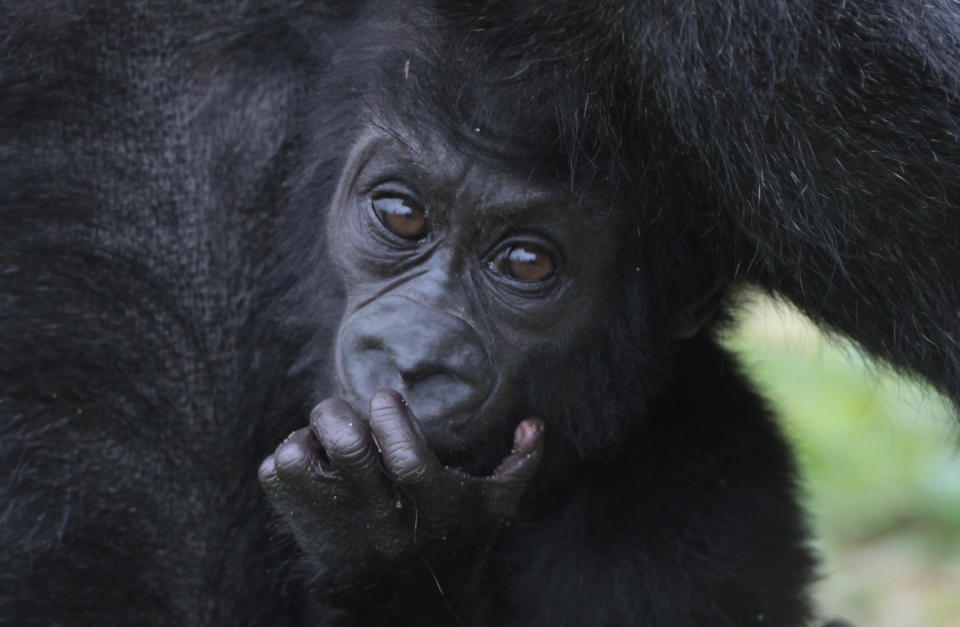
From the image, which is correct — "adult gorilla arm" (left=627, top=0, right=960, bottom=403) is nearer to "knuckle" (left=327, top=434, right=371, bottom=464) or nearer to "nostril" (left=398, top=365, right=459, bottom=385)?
"nostril" (left=398, top=365, right=459, bottom=385)

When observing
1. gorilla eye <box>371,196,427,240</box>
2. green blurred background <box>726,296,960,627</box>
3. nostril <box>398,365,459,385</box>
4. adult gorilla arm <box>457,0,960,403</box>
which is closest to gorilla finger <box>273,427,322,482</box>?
nostril <box>398,365,459,385</box>

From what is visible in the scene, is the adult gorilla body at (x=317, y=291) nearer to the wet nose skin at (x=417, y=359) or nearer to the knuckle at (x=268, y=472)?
the knuckle at (x=268, y=472)

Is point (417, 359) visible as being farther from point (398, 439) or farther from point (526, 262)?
point (526, 262)

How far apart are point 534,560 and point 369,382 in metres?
0.88

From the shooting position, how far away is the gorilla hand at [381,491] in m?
3.45

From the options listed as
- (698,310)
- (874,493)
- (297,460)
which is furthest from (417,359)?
(874,493)

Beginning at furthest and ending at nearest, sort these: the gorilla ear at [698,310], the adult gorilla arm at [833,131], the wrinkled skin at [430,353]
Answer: the gorilla ear at [698,310], the wrinkled skin at [430,353], the adult gorilla arm at [833,131]

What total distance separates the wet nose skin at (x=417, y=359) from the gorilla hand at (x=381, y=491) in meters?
0.09

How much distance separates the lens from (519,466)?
3.76 meters

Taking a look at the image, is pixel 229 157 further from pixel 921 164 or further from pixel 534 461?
pixel 921 164

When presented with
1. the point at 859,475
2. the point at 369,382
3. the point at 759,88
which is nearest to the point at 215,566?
the point at 369,382

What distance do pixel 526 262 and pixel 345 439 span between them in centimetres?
68

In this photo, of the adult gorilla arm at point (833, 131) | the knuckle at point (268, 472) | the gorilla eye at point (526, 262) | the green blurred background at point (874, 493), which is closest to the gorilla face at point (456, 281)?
the gorilla eye at point (526, 262)

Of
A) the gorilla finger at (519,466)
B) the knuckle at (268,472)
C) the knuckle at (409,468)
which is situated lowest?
the gorilla finger at (519,466)
